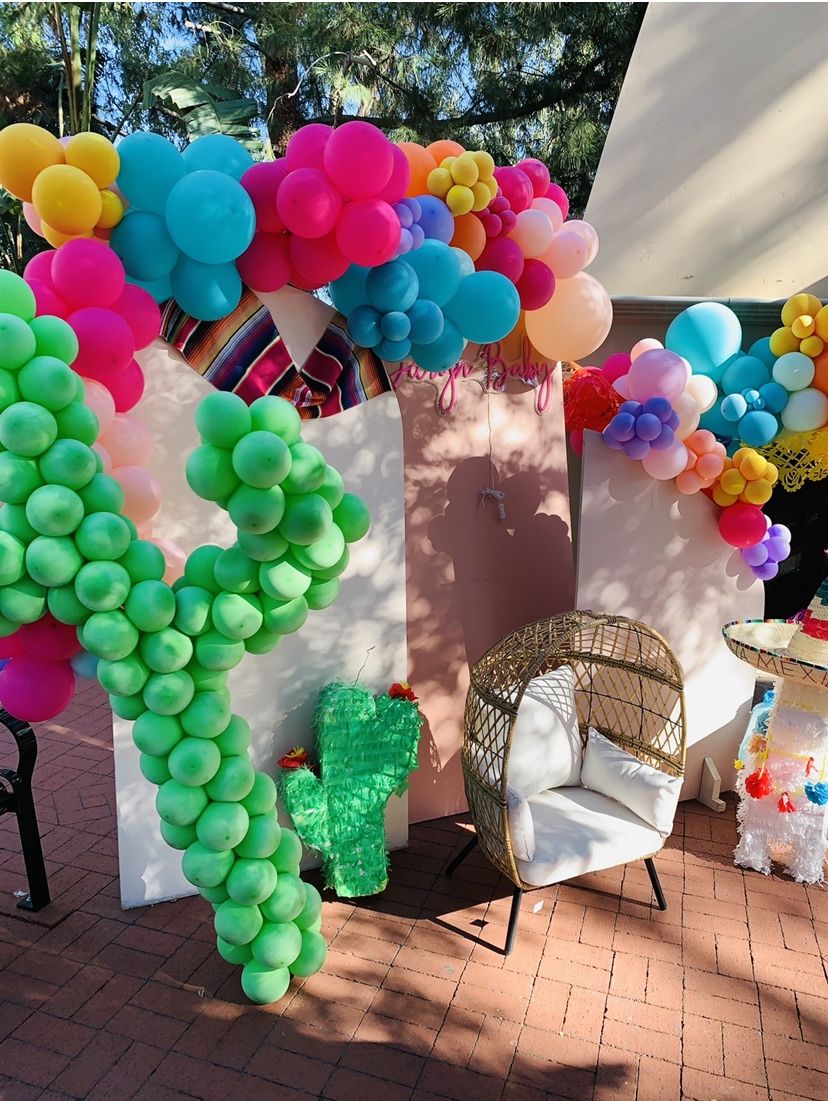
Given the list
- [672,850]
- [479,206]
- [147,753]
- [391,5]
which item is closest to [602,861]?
[672,850]

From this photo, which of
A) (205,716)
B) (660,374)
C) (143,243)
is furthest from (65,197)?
(660,374)

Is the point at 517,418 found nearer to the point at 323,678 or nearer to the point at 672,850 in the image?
the point at 323,678

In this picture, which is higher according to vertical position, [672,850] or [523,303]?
[523,303]

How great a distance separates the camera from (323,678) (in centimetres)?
443

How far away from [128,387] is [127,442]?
0.23m

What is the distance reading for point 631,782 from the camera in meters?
4.29

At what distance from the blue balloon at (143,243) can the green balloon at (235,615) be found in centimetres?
139

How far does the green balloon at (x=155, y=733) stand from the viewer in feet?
10.2

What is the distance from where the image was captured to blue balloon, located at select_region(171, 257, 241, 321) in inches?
139

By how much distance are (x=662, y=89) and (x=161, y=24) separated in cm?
867

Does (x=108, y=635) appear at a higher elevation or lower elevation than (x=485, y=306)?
lower

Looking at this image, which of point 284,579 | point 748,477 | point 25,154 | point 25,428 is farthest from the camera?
point 748,477

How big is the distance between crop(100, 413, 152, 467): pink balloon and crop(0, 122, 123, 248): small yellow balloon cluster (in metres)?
0.73

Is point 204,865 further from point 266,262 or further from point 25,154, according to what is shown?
point 25,154
